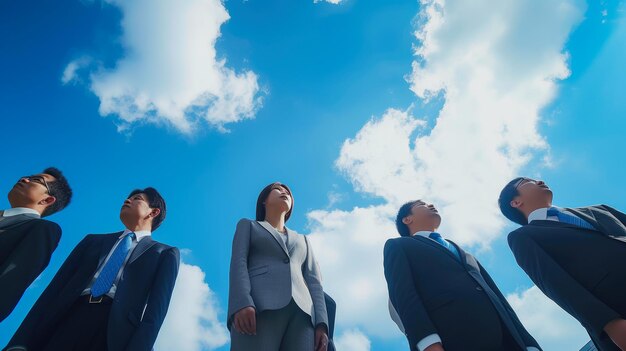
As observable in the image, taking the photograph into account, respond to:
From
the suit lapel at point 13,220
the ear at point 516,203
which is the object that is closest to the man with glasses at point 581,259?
the ear at point 516,203

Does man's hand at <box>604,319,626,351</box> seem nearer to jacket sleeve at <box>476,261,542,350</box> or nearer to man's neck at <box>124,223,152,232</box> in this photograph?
jacket sleeve at <box>476,261,542,350</box>

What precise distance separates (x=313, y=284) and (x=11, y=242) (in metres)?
2.86

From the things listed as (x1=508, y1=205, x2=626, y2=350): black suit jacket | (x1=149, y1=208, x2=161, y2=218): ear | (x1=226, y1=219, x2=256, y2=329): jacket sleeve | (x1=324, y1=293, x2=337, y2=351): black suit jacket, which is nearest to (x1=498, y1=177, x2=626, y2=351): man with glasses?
(x1=508, y1=205, x2=626, y2=350): black suit jacket

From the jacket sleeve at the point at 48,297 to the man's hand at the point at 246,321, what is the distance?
5.03ft

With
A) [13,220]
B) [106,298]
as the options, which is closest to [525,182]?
[106,298]

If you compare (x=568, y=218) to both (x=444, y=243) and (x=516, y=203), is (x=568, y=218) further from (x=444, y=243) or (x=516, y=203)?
(x=444, y=243)

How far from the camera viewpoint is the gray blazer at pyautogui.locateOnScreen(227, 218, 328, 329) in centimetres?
329

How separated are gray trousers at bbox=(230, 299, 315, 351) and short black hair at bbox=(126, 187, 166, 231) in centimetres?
215

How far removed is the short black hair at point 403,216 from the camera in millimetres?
5023

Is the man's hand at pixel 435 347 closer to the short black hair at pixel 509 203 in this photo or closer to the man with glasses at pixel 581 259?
the man with glasses at pixel 581 259

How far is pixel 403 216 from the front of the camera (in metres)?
5.06

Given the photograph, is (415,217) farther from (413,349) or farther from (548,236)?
(413,349)

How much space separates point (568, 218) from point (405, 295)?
83.5 inches

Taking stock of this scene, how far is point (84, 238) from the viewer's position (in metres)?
4.04
